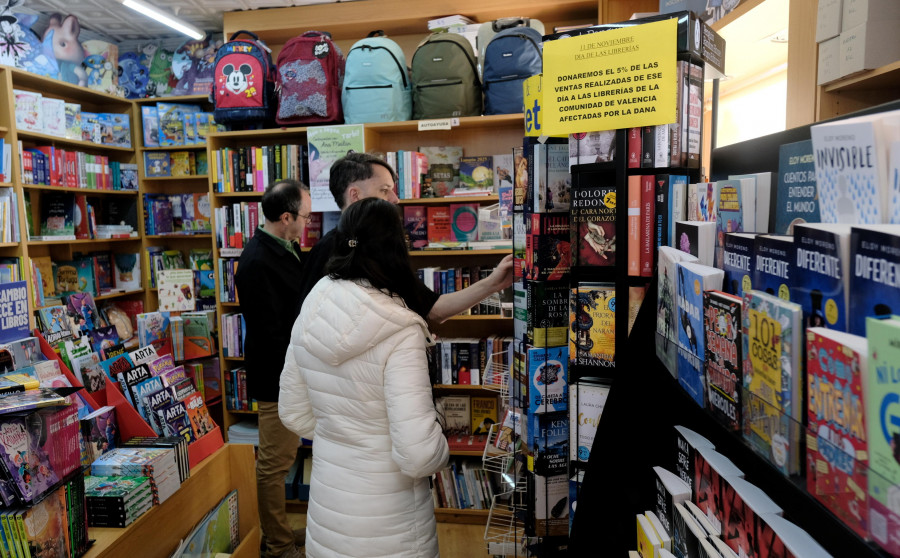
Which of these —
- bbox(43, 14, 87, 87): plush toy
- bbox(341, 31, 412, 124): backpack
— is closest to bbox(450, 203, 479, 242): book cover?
bbox(341, 31, 412, 124): backpack

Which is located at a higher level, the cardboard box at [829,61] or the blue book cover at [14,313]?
the cardboard box at [829,61]

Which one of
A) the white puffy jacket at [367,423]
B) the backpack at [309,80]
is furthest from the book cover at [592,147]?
the backpack at [309,80]

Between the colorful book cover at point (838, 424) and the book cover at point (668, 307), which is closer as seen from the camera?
the colorful book cover at point (838, 424)

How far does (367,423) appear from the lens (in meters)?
1.61

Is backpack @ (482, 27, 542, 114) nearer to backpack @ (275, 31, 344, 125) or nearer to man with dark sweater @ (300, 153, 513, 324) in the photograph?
backpack @ (275, 31, 344, 125)

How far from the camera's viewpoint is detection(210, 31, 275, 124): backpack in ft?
11.9

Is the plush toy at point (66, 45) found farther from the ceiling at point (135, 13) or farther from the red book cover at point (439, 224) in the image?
the red book cover at point (439, 224)

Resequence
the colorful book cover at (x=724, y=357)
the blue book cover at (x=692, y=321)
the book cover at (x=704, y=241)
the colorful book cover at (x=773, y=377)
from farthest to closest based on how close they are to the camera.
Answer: the book cover at (x=704, y=241), the blue book cover at (x=692, y=321), the colorful book cover at (x=724, y=357), the colorful book cover at (x=773, y=377)

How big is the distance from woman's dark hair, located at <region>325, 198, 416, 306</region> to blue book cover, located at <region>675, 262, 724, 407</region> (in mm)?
860

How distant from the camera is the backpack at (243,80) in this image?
3.63 metres

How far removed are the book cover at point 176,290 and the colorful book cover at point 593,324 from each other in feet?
11.6

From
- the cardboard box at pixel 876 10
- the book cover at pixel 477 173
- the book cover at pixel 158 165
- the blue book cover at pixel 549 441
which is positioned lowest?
the blue book cover at pixel 549 441

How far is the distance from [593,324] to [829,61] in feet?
4.06

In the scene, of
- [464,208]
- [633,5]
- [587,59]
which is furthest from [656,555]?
[633,5]
